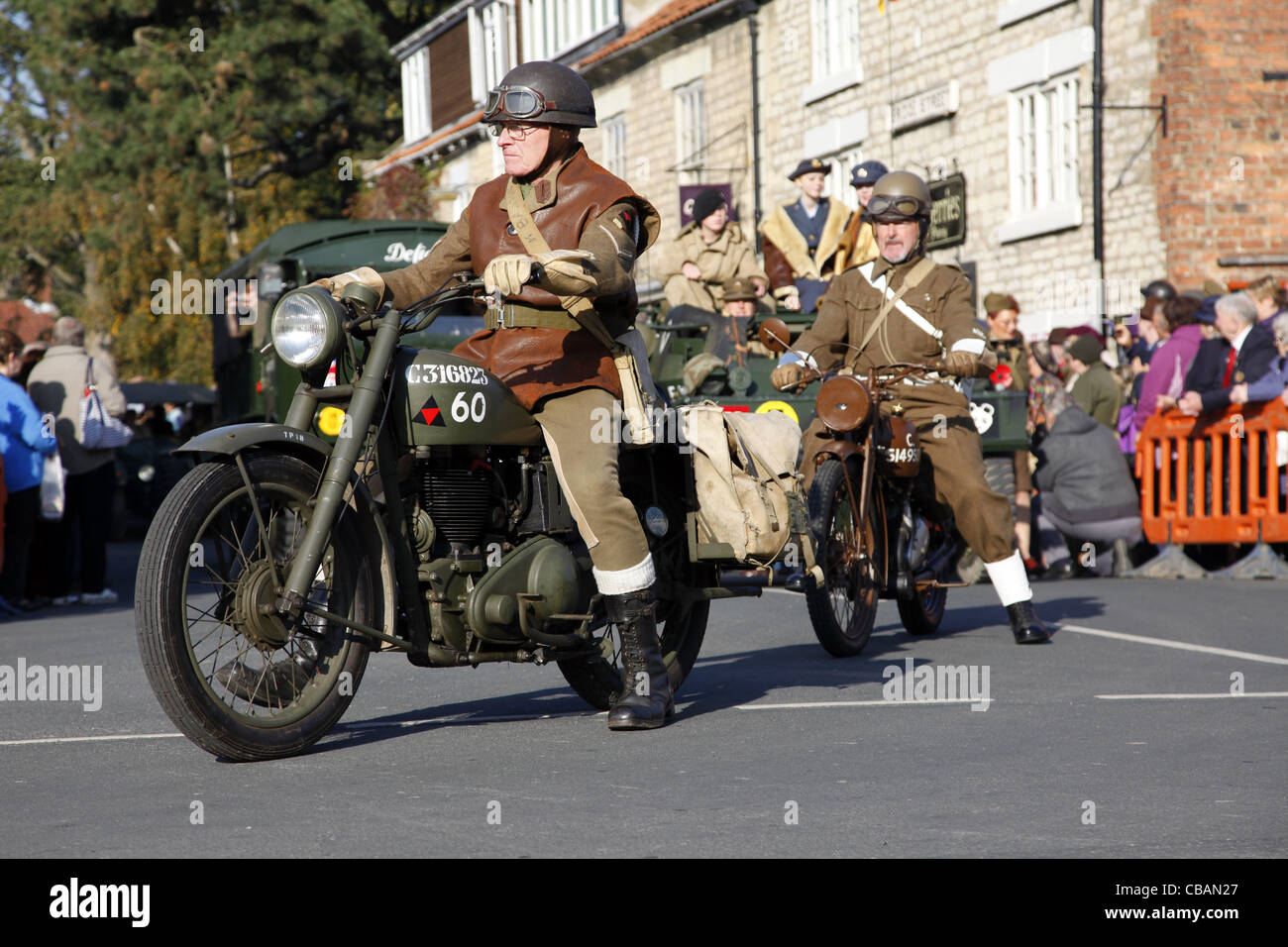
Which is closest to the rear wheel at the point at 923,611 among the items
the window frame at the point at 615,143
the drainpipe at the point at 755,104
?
the drainpipe at the point at 755,104

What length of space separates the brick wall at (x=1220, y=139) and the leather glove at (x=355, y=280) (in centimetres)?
1489

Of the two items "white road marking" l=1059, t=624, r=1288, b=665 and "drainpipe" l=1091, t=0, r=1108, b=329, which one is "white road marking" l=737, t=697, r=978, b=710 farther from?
"drainpipe" l=1091, t=0, r=1108, b=329

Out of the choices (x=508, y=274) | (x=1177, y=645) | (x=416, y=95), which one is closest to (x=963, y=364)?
(x=1177, y=645)

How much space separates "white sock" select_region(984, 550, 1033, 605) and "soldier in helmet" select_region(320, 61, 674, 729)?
11.1 ft

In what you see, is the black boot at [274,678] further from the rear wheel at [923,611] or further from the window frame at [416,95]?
the window frame at [416,95]

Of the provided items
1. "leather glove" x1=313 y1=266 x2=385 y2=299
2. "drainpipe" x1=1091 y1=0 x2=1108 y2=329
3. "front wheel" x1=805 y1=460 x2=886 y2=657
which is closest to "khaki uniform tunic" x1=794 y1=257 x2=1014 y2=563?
"front wheel" x1=805 y1=460 x2=886 y2=657

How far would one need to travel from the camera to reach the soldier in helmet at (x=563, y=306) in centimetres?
658

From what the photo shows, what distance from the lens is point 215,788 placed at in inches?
225

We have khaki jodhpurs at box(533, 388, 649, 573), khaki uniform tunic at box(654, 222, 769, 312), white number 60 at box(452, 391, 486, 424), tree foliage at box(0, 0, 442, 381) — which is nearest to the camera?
white number 60 at box(452, 391, 486, 424)

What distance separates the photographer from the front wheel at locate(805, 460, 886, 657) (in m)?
8.95

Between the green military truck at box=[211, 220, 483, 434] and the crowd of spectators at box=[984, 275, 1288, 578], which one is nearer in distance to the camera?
the crowd of spectators at box=[984, 275, 1288, 578]

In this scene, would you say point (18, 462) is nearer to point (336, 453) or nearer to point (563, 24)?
point (336, 453)

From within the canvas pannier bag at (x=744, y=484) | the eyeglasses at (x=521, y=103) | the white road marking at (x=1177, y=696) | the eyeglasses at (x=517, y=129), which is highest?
the eyeglasses at (x=521, y=103)

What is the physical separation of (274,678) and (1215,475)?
10160mm
